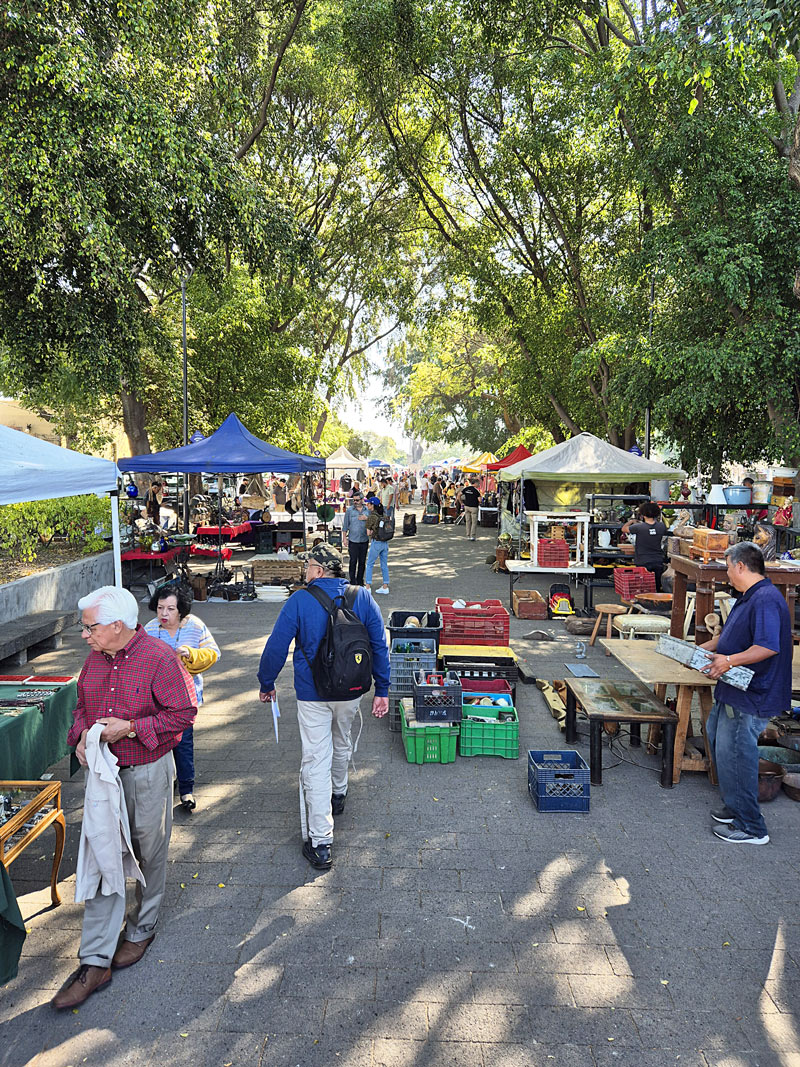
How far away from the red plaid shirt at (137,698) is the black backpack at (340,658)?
0.94 m

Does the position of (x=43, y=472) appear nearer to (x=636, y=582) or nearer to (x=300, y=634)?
(x=300, y=634)

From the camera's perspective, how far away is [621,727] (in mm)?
6984

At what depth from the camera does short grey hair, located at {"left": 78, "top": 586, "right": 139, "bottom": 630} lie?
11.1 ft

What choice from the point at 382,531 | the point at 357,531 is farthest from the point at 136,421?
the point at 382,531

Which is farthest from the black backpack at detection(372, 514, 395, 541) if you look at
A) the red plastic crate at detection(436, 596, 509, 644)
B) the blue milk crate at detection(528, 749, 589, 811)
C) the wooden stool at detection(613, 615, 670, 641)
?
the blue milk crate at detection(528, 749, 589, 811)

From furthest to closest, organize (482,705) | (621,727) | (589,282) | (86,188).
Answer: (589,282)
(86,188)
(621,727)
(482,705)

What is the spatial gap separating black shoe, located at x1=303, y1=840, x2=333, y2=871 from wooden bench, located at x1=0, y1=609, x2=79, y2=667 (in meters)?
Result: 5.29

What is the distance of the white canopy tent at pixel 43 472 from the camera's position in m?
5.58

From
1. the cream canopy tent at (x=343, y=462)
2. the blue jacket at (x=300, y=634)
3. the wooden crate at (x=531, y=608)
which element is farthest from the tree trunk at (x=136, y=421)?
the blue jacket at (x=300, y=634)

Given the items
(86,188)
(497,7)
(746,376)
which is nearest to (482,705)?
(86,188)

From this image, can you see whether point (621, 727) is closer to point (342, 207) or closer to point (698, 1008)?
point (698, 1008)

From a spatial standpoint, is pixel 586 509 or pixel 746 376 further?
pixel 586 509

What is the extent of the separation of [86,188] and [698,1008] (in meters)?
9.60

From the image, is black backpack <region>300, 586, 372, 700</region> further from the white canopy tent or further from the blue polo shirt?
the white canopy tent
